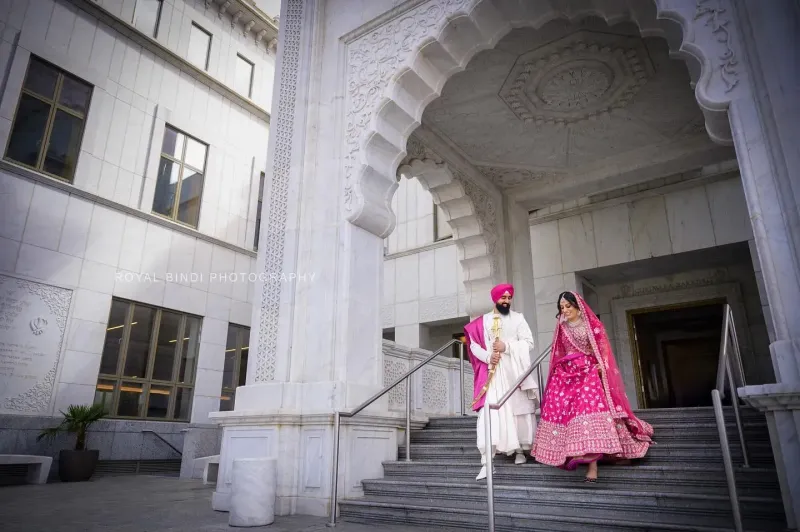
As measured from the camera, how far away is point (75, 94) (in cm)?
980

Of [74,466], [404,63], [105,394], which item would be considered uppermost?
[404,63]

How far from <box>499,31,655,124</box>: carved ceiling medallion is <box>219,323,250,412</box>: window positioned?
8027 millimetres

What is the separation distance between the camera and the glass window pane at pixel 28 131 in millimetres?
8781

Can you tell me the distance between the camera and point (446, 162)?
8.27 m

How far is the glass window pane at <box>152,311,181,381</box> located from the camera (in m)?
10.4

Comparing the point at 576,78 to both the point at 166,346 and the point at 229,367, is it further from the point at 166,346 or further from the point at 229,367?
the point at 229,367

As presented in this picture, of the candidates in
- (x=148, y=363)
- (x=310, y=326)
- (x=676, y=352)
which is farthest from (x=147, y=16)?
(x=676, y=352)

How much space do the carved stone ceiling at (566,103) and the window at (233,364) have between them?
686cm

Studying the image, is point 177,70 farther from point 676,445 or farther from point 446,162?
point 676,445

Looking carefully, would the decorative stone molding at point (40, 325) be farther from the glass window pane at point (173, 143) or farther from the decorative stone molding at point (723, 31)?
the decorative stone molding at point (723, 31)

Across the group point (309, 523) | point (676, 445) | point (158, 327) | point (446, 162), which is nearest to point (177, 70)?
point (158, 327)

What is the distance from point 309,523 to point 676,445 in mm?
2981

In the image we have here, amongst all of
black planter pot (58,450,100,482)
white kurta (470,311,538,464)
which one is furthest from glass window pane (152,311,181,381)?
white kurta (470,311,538,464)

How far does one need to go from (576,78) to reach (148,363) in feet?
29.2
